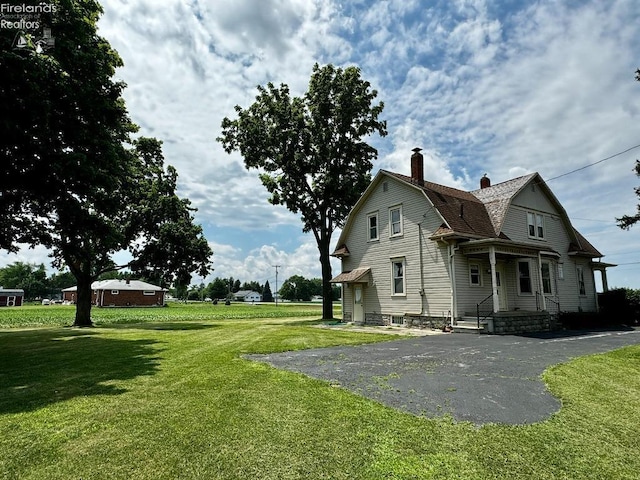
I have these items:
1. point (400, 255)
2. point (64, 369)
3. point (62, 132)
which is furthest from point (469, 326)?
point (62, 132)

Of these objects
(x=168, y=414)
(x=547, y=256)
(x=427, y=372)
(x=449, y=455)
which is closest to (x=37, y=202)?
(x=168, y=414)

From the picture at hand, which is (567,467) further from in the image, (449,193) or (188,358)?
(449,193)

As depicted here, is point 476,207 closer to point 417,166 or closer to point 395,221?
point 417,166

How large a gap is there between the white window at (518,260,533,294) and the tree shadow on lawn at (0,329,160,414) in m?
17.0

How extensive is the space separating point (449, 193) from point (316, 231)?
34.7 ft

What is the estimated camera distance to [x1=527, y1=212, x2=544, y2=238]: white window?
20734 mm

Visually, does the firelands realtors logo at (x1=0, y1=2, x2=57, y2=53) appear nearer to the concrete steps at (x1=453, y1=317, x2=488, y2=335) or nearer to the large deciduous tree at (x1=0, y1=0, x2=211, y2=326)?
the large deciduous tree at (x1=0, y1=0, x2=211, y2=326)

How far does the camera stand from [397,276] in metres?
19.5

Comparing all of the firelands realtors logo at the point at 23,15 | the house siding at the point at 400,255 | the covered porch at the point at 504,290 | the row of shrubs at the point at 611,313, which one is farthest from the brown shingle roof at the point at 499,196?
the firelands realtors logo at the point at 23,15

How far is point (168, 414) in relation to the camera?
4.79m

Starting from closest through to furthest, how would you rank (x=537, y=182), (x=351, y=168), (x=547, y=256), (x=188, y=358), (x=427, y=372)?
(x=427, y=372)
(x=188, y=358)
(x=547, y=256)
(x=537, y=182)
(x=351, y=168)

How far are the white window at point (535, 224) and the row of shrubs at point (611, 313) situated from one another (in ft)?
14.8

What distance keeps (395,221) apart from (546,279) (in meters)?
9.34

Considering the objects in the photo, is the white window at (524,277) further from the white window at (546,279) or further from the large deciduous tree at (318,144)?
the large deciduous tree at (318,144)
